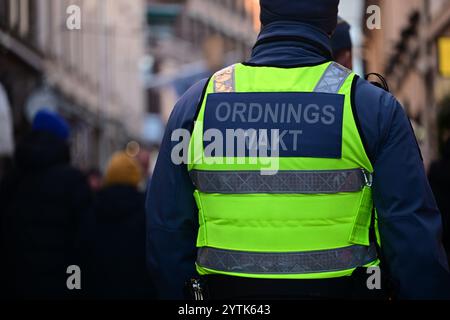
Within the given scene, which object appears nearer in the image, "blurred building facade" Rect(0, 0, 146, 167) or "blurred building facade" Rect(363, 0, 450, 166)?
"blurred building facade" Rect(363, 0, 450, 166)

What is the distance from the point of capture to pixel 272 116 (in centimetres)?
284

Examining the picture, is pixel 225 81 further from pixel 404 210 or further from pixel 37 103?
pixel 37 103

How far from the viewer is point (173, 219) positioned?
9.64ft

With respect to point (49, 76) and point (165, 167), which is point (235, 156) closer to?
point (165, 167)

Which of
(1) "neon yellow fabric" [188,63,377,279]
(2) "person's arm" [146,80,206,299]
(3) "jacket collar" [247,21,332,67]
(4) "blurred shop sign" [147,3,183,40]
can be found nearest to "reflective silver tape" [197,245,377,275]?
(1) "neon yellow fabric" [188,63,377,279]

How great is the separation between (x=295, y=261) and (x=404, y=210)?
13.7 inches

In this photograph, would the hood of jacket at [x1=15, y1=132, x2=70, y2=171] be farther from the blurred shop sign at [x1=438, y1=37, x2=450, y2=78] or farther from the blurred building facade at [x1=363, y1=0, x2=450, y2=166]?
the blurred shop sign at [x1=438, y1=37, x2=450, y2=78]

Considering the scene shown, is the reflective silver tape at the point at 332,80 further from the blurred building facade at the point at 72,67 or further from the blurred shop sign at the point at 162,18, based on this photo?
the blurred shop sign at the point at 162,18

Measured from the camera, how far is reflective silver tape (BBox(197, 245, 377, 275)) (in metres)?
2.77

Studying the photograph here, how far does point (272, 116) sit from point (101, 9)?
32.7m

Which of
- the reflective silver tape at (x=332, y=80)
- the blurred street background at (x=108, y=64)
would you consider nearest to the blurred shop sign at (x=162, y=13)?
the blurred street background at (x=108, y=64)

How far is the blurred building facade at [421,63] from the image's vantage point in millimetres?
17688

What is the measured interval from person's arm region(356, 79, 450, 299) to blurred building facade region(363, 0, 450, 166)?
10.9 metres

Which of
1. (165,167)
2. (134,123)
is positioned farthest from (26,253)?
(134,123)
